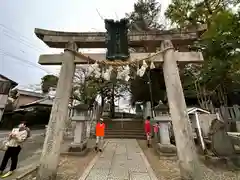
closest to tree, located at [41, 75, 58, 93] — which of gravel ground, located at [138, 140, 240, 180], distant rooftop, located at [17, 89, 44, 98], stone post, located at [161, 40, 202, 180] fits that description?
distant rooftop, located at [17, 89, 44, 98]

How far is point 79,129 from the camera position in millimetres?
7973

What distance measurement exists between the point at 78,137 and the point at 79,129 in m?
0.43

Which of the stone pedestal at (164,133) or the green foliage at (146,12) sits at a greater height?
the green foliage at (146,12)

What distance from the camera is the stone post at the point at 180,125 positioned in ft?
11.2

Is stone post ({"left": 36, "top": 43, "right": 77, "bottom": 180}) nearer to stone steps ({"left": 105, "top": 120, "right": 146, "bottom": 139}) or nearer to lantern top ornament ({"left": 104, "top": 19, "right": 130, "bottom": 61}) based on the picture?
lantern top ornament ({"left": 104, "top": 19, "right": 130, "bottom": 61})

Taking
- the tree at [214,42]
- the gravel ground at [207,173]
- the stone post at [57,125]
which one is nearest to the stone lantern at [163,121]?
the gravel ground at [207,173]

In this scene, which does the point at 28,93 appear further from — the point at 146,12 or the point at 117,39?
the point at 117,39

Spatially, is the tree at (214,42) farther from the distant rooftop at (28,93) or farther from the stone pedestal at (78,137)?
the distant rooftop at (28,93)

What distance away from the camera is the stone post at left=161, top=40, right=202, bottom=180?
340 centimetres

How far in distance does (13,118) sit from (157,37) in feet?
72.4

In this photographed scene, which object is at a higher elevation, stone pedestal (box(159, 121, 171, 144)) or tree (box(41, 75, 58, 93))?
tree (box(41, 75, 58, 93))

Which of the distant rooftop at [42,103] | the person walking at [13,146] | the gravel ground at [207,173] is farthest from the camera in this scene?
the distant rooftop at [42,103]

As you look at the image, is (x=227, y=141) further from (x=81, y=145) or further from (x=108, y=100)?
(x=108, y=100)

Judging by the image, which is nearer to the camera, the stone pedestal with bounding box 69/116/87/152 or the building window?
the stone pedestal with bounding box 69/116/87/152
